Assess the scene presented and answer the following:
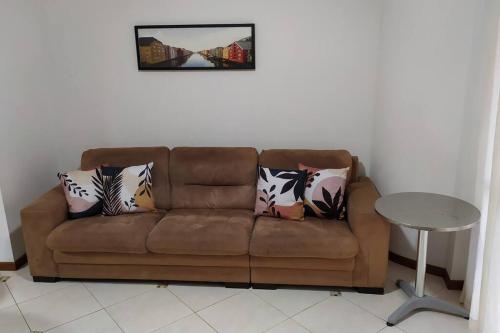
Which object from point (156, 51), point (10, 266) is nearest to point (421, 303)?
point (156, 51)

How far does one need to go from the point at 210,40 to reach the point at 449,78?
180 centimetres

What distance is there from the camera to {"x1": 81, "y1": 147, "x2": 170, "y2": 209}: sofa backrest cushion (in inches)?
127

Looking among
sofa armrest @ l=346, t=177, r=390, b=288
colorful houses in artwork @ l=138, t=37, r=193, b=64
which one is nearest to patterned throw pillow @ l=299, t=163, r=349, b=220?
sofa armrest @ l=346, t=177, r=390, b=288

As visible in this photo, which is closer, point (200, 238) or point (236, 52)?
point (200, 238)

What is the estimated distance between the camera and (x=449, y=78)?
2576 mm

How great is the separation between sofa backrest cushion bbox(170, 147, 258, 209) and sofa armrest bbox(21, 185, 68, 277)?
2.85 ft

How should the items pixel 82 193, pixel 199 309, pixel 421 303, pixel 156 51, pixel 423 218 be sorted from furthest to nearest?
1. pixel 156 51
2. pixel 82 193
3. pixel 199 309
4. pixel 421 303
5. pixel 423 218

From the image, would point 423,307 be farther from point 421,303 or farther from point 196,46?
point 196,46

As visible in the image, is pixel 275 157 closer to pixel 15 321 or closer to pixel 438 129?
pixel 438 129

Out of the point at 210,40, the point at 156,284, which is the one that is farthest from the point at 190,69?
the point at 156,284

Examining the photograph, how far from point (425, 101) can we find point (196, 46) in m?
1.80

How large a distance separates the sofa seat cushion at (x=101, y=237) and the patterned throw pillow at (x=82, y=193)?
190 mm

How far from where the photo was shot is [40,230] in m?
2.78

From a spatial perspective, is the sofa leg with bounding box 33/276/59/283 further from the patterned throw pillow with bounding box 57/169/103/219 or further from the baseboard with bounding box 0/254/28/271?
the patterned throw pillow with bounding box 57/169/103/219
